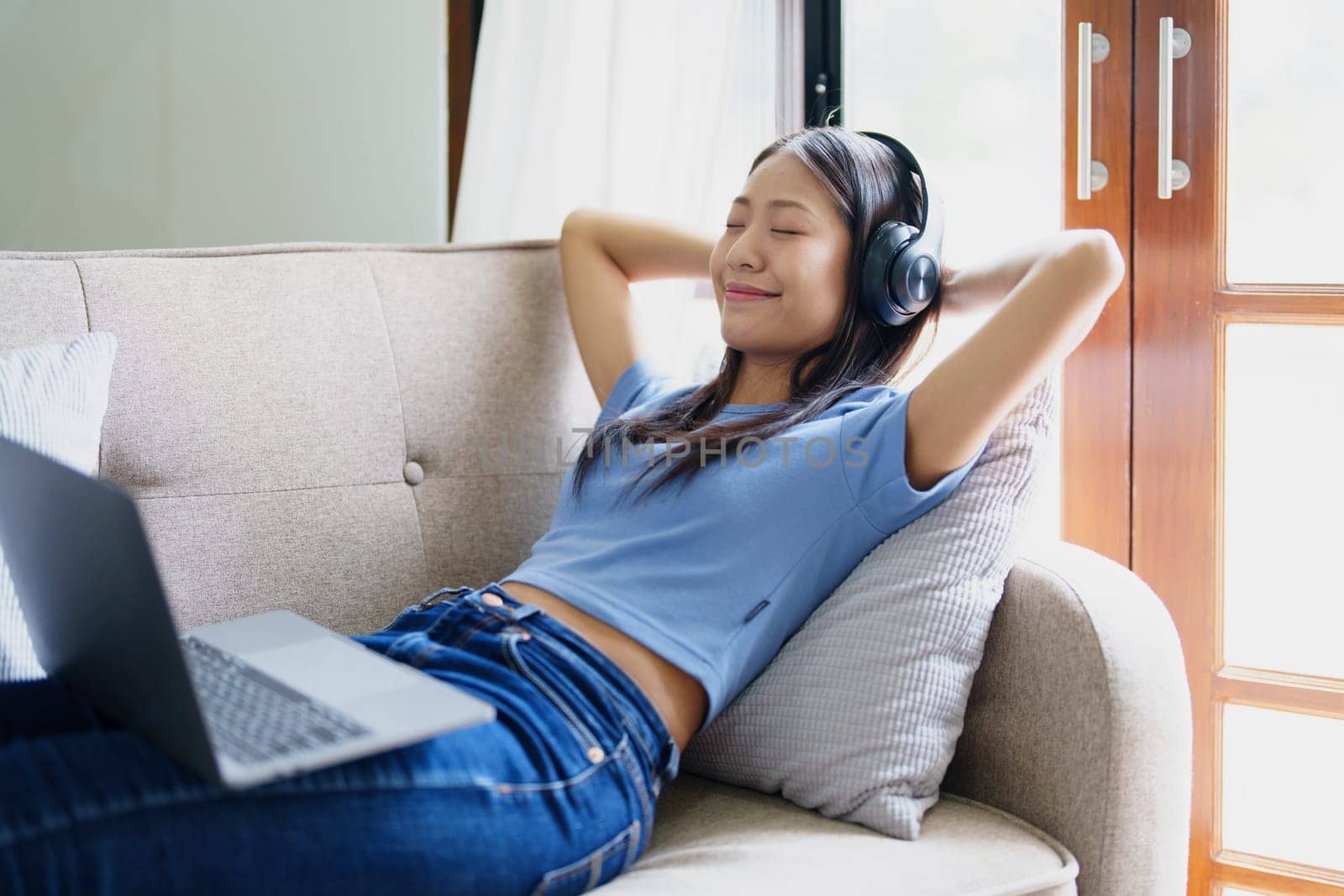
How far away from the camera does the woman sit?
2.64 ft

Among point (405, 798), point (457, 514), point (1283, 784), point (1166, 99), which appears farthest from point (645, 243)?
point (1283, 784)

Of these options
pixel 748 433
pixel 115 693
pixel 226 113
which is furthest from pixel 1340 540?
pixel 226 113

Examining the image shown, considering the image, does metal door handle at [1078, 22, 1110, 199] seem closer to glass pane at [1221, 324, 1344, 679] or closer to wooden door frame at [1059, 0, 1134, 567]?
wooden door frame at [1059, 0, 1134, 567]

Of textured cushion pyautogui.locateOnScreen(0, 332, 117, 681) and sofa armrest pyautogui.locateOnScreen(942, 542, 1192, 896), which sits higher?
textured cushion pyautogui.locateOnScreen(0, 332, 117, 681)

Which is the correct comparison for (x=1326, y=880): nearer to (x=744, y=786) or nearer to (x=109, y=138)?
(x=744, y=786)

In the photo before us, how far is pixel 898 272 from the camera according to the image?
1247 mm

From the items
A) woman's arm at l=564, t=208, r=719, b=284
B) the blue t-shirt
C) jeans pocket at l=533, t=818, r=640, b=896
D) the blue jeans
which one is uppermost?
woman's arm at l=564, t=208, r=719, b=284

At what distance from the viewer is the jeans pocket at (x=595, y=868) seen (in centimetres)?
94

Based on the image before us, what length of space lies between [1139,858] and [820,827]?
281mm

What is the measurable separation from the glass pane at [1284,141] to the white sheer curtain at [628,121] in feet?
2.32

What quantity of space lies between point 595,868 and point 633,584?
0.29m

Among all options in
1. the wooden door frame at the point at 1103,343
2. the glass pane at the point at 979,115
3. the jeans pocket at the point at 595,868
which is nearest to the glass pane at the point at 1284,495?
the wooden door frame at the point at 1103,343

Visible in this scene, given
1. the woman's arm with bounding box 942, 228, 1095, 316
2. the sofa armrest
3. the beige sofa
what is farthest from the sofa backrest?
the sofa armrest

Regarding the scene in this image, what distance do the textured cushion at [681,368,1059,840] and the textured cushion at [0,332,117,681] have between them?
0.69 meters
